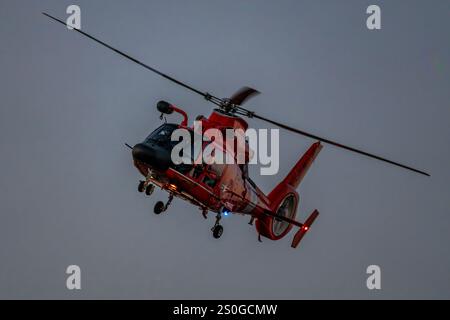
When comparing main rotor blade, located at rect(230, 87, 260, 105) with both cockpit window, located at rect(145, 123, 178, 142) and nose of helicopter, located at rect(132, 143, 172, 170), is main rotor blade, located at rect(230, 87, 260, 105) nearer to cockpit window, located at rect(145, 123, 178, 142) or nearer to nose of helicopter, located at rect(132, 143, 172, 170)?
cockpit window, located at rect(145, 123, 178, 142)

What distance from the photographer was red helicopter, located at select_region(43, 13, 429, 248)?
98.1 ft

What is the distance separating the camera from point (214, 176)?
32.0m

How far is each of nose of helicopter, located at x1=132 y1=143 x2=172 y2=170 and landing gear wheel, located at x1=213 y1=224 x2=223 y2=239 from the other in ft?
14.0

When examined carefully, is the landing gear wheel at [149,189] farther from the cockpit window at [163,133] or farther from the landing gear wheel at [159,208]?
the cockpit window at [163,133]

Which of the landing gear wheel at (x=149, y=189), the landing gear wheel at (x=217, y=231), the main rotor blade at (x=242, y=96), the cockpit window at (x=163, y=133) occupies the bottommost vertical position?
the landing gear wheel at (x=217, y=231)

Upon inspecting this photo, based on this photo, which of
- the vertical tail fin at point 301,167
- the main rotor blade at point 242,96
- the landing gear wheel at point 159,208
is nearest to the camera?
the landing gear wheel at point 159,208

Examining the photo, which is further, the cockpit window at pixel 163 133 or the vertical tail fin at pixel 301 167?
the vertical tail fin at pixel 301 167

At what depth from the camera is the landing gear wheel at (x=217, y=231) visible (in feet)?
109

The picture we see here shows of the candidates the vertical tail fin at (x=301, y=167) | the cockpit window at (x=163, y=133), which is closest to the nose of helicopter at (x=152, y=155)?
the cockpit window at (x=163, y=133)

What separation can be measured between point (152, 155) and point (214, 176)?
129 inches

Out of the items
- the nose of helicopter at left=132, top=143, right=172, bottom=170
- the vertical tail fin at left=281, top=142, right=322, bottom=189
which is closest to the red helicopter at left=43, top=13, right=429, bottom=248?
the nose of helicopter at left=132, top=143, right=172, bottom=170

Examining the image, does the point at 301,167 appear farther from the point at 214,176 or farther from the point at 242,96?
Result: the point at 214,176

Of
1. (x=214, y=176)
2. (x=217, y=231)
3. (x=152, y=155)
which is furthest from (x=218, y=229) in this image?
(x=152, y=155)
